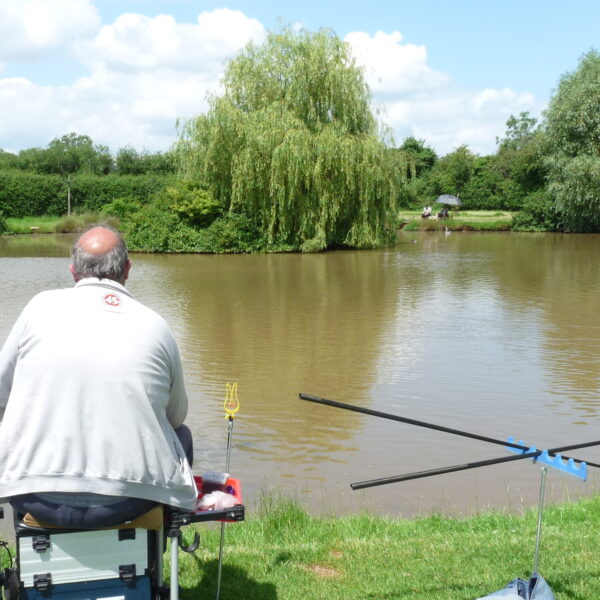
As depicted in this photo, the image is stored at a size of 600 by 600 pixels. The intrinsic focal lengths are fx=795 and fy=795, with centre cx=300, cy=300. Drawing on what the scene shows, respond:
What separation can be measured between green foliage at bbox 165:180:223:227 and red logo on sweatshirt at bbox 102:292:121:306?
25.6 meters

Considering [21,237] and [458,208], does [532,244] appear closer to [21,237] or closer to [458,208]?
[458,208]

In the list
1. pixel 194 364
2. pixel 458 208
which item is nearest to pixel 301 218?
pixel 194 364

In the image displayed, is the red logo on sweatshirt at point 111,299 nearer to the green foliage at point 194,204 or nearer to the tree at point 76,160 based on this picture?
the green foliage at point 194,204

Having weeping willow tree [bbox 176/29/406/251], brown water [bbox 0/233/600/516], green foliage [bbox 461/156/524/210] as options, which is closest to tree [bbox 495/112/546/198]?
green foliage [bbox 461/156/524/210]

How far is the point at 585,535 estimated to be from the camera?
421 centimetres

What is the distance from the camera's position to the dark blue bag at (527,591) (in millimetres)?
3025

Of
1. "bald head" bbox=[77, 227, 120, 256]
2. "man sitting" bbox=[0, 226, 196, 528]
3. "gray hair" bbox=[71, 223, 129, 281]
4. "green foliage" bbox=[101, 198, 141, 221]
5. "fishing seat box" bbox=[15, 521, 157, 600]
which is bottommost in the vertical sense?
"fishing seat box" bbox=[15, 521, 157, 600]

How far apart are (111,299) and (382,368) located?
7.61 metres

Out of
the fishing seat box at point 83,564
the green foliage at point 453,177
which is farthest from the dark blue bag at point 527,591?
the green foliage at point 453,177

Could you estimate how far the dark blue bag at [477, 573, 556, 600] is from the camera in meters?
3.03

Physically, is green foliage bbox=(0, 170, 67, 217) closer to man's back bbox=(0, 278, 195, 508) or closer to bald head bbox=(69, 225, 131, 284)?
bald head bbox=(69, 225, 131, 284)

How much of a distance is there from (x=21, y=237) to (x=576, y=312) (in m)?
32.9

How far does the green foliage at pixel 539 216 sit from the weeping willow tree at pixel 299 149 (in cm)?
1620

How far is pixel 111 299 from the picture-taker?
265cm
